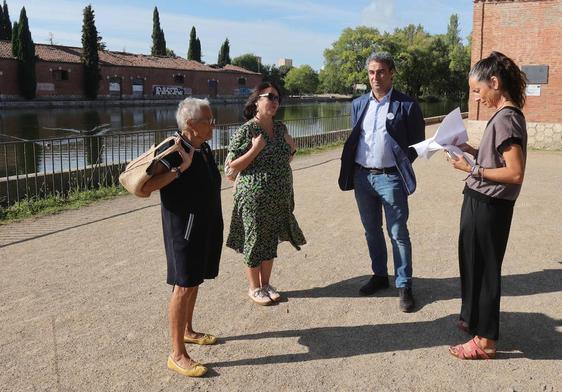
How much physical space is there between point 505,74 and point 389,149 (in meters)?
1.10

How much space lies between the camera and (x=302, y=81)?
94.2m

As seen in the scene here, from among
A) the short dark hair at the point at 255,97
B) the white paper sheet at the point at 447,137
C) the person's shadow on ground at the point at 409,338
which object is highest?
the short dark hair at the point at 255,97

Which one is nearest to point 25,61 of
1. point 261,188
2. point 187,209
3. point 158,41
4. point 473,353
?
point 158,41

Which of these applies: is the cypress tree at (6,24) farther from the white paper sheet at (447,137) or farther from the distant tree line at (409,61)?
the white paper sheet at (447,137)

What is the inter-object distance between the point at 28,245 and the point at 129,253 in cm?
122

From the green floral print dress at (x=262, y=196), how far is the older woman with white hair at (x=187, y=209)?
666 mm

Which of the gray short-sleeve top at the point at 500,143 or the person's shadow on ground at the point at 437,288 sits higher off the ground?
the gray short-sleeve top at the point at 500,143

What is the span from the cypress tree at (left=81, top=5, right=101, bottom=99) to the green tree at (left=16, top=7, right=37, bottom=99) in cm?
527

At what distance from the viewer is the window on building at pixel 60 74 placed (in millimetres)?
48938

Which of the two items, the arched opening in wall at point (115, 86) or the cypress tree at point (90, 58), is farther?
the arched opening in wall at point (115, 86)

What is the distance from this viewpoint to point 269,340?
3354 millimetres

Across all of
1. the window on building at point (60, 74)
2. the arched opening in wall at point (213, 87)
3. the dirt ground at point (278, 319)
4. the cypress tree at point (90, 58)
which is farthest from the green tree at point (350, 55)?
the dirt ground at point (278, 319)

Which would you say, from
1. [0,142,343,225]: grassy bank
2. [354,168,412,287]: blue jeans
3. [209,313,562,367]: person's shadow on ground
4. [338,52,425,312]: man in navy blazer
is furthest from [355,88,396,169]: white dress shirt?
[0,142,343,225]: grassy bank

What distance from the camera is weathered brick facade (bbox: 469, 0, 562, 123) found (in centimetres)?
1446
